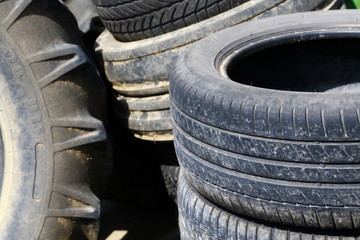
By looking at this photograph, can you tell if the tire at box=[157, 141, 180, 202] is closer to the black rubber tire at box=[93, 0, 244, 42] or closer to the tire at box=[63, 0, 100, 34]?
the black rubber tire at box=[93, 0, 244, 42]

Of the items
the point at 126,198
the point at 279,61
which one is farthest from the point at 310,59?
the point at 126,198

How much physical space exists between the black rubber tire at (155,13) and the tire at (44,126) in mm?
262

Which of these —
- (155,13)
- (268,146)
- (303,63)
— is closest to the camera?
(268,146)

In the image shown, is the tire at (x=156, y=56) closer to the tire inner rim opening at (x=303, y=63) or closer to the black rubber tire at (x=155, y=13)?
the black rubber tire at (x=155, y=13)

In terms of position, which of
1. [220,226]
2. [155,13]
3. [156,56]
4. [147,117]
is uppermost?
[155,13]

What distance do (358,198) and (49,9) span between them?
58.5 inches

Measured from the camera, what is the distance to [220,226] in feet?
6.12

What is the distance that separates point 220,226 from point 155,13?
1092 mm

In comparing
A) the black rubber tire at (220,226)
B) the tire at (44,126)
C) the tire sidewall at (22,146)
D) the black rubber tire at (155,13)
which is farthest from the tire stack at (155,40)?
the black rubber tire at (220,226)

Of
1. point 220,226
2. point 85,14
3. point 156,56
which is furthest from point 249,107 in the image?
point 85,14

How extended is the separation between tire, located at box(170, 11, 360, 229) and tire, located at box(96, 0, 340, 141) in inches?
19.0

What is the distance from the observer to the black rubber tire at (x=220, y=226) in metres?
1.71

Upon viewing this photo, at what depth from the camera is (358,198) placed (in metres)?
1.61

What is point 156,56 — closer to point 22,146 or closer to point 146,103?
point 146,103
